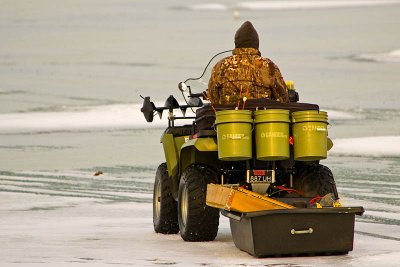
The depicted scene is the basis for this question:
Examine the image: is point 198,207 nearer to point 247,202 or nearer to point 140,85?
point 247,202

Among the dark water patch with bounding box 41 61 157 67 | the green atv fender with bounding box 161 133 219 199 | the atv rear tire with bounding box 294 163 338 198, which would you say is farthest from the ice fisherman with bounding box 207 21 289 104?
the dark water patch with bounding box 41 61 157 67

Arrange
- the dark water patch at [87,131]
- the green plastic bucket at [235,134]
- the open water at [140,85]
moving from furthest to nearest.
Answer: the dark water patch at [87,131] < the open water at [140,85] < the green plastic bucket at [235,134]

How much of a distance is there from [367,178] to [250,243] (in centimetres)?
811

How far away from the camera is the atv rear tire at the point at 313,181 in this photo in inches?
436

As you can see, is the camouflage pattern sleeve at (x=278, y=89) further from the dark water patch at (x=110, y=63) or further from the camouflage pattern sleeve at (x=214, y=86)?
the dark water patch at (x=110, y=63)

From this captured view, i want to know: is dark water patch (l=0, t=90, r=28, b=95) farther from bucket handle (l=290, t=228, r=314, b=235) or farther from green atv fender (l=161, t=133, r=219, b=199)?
bucket handle (l=290, t=228, r=314, b=235)

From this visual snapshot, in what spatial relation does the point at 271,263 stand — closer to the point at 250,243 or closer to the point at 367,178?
the point at 250,243

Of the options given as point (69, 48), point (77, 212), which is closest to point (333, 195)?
point (77, 212)

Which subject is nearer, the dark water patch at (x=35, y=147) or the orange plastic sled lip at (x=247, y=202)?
the orange plastic sled lip at (x=247, y=202)

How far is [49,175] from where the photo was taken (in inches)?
757

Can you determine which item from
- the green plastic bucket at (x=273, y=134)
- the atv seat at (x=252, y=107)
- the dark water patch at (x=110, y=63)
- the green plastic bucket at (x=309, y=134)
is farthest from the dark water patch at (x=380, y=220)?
the dark water patch at (x=110, y=63)

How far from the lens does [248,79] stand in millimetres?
11398

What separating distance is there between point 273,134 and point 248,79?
3.93 ft

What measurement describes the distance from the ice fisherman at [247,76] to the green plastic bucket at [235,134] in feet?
3.21
